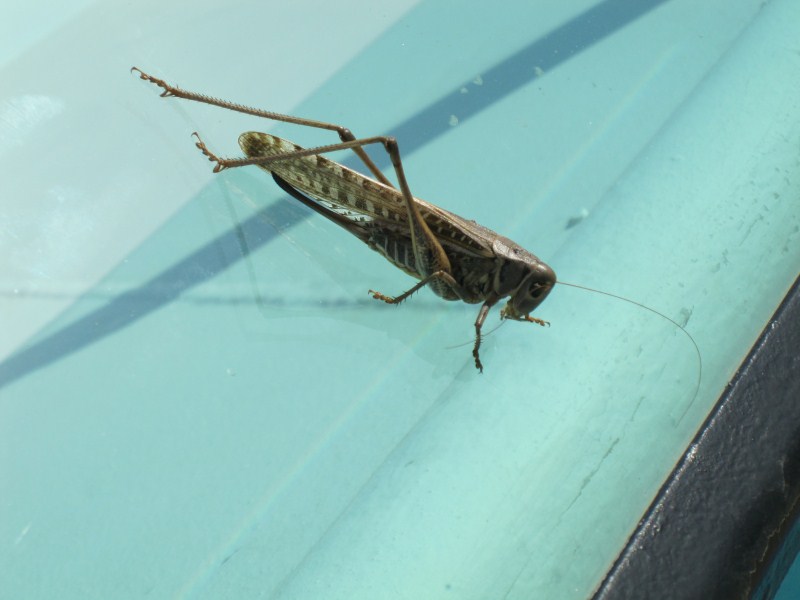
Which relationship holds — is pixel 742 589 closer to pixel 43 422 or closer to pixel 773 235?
pixel 773 235

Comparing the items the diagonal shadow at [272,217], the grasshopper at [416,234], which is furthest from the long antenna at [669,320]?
the diagonal shadow at [272,217]

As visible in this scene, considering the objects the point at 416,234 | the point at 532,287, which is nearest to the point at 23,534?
the point at 416,234

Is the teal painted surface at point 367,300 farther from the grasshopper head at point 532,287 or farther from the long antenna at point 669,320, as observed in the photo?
the grasshopper head at point 532,287

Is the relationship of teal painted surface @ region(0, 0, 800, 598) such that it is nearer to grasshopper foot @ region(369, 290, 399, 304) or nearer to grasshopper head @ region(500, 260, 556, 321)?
grasshopper foot @ region(369, 290, 399, 304)

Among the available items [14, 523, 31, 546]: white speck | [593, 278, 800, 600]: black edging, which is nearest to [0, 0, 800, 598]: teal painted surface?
[14, 523, 31, 546]: white speck

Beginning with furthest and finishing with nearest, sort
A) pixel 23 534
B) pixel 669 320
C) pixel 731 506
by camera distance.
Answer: pixel 669 320
pixel 23 534
pixel 731 506

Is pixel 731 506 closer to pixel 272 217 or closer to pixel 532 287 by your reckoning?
pixel 532 287

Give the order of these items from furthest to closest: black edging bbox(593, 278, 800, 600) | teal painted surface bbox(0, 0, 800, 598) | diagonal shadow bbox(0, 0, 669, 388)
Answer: diagonal shadow bbox(0, 0, 669, 388) < teal painted surface bbox(0, 0, 800, 598) < black edging bbox(593, 278, 800, 600)
